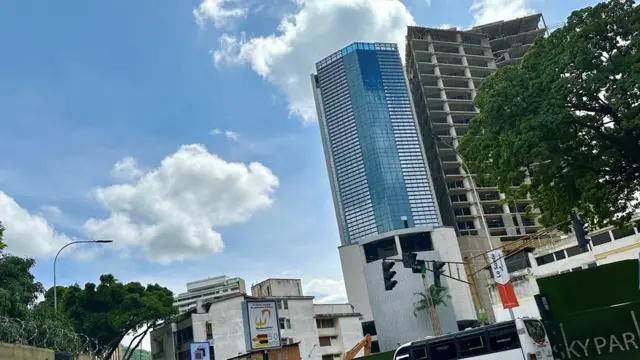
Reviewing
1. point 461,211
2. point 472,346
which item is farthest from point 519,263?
point 472,346

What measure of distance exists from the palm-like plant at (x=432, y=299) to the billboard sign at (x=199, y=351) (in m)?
46.1

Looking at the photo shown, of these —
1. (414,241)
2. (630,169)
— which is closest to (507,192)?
(630,169)

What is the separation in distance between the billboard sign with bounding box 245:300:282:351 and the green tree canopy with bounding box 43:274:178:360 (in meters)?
28.4

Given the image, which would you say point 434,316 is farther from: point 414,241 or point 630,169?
point 630,169

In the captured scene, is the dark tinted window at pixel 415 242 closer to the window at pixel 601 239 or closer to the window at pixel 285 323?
the window at pixel 285 323

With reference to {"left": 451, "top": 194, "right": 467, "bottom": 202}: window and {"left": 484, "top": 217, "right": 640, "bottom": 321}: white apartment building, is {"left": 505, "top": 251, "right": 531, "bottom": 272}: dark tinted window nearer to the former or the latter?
{"left": 484, "top": 217, "right": 640, "bottom": 321}: white apartment building

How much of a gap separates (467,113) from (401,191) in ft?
63.0

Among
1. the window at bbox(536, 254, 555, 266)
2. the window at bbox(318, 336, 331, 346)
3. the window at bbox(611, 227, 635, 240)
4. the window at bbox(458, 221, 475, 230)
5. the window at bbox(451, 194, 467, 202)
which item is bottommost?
the window at bbox(318, 336, 331, 346)

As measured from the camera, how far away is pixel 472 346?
1805cm

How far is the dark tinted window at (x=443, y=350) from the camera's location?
1845 centimetres

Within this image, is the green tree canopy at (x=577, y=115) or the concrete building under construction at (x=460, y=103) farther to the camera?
the concrete building under construction at (x=460, y=103)

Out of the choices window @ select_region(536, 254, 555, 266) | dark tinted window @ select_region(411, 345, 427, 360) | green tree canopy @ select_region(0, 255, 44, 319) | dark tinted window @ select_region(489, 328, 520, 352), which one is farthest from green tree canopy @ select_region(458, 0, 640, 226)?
window @ select_region(536, 254, 555, 266)

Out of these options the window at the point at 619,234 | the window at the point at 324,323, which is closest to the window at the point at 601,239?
the window at the point at 619,234

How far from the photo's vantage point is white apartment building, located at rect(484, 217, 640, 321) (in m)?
46.8
